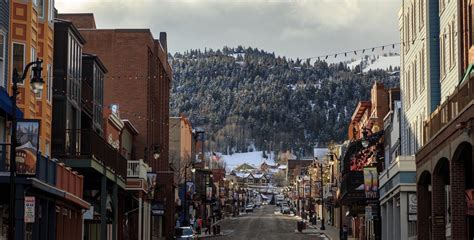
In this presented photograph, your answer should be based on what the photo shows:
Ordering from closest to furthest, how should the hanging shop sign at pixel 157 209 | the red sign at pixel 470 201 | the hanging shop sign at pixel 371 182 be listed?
the red sign at pixel 470 201
the hanging shop sign at pixel 371 182
the hanging shop sign at pixel 157 209

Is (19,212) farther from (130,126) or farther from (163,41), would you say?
(163,41)

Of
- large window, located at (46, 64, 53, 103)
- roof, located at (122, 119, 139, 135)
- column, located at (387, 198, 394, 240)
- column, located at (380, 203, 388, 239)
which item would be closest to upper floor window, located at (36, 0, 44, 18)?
large window, located at (46, 64, 53, 103)

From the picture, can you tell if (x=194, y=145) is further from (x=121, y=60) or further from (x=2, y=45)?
(x=2, y=45)

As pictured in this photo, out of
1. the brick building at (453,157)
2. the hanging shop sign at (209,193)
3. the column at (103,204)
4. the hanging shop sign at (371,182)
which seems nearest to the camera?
the brick building at (453,157)

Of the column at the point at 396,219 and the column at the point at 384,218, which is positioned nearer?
the column at the point at 396,219

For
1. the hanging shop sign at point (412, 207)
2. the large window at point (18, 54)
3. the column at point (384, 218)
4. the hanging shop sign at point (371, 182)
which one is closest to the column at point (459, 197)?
the hanging shop sign at point (412, 207)

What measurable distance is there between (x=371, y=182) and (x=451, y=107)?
92.3 ft

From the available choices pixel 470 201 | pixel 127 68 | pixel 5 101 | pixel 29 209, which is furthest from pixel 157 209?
pixel 29 209

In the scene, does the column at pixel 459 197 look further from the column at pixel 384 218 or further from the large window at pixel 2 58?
the column at pixel 384 218

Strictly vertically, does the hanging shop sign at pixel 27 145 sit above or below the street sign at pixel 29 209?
above

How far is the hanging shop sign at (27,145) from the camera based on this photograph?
32344 millimetres

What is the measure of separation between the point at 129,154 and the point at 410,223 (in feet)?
108

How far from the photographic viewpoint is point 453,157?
1422 inches

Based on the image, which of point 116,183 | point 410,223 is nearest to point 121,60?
point 116,183
